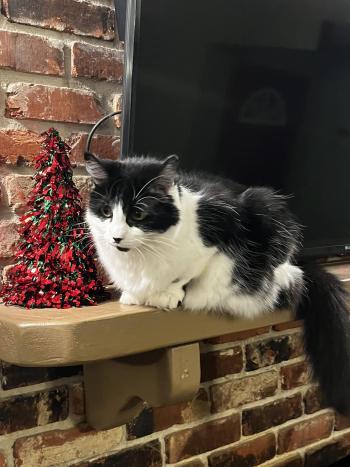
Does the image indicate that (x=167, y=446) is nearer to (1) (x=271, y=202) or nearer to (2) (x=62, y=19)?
(1) (x=271, y=202)

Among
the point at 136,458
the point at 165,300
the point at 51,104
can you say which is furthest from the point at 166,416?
the point at 51,104

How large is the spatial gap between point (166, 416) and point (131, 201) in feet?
1.79

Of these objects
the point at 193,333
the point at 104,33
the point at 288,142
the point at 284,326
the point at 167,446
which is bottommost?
the point at 167,446

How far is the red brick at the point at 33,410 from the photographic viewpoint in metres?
0.79

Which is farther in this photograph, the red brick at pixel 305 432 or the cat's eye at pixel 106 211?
the red brick at pixel 305 432

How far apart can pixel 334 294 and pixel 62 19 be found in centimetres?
66

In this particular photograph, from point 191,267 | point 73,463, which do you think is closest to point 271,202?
point 191,267

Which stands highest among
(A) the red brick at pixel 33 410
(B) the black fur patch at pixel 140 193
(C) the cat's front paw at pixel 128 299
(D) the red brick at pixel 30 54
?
(D) the red brick at pixel 30 54

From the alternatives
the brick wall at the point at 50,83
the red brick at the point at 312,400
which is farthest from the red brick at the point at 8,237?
the red brick at the point at 312,400

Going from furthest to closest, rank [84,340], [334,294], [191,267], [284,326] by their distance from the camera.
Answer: [284,326], [334,294], [191,267], [84,340]

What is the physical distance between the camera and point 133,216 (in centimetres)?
63

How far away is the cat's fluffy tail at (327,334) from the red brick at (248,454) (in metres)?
0.36

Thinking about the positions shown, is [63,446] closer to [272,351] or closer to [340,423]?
[272,351]

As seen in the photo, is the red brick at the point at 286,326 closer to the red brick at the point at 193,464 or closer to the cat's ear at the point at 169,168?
the red brick at the point at 193,464
